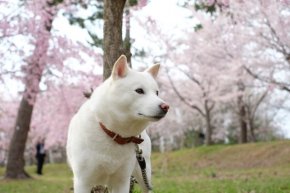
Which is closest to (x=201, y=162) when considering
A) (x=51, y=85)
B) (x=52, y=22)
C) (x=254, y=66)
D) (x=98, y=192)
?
(x=254, y=66)

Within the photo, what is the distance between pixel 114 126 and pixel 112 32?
2694mm

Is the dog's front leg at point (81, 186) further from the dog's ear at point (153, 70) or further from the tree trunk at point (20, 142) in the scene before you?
the tree trunk at point (20, 142)

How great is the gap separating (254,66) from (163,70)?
914 cm

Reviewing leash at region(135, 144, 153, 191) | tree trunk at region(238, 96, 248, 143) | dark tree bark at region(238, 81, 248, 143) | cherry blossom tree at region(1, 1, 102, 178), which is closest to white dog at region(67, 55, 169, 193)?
leash at region(135, 144, 153, 191)

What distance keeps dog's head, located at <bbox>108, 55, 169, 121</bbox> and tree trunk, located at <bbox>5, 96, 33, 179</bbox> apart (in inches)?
544

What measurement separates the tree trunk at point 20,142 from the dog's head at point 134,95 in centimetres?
1381

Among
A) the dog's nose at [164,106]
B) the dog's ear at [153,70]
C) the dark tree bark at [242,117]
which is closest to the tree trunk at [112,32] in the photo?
the dog's ear at [153,70]

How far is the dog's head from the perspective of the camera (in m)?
3.08

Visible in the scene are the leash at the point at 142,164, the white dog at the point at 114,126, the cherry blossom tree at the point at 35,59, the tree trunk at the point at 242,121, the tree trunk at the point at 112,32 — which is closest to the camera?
the white dog at the point at 114,126

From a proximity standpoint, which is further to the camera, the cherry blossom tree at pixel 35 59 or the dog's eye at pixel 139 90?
the cherry blossom tree at pixel 35 59

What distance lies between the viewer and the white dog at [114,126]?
3.18 metres

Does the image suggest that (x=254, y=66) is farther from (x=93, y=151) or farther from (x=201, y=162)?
(x=93, y=151)

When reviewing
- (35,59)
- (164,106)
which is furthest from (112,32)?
(35,59)

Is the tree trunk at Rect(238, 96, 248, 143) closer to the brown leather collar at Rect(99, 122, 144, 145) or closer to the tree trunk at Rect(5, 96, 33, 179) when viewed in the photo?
the tree trunk at Rect(5, 96, 33, 179)
